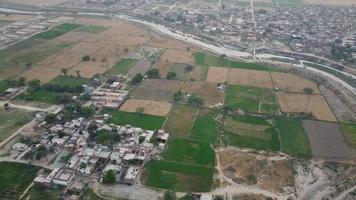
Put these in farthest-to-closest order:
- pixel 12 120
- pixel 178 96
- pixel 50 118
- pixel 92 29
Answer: pixel 92 29 → pixel 178 96 → pixel 12 120 → pixel 50 118

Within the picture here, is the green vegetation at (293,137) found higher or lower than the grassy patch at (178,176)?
higher

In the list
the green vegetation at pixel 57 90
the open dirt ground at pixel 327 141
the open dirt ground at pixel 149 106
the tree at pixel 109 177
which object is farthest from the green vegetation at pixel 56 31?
the open dirt ground at pixel 327 141

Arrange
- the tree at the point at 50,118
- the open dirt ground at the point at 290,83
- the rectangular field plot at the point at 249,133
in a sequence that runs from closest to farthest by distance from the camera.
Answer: the rectangular field plot at the point at 249,133 → the tree at the point at 50,118 → the open dirt ground at the point at 290,83

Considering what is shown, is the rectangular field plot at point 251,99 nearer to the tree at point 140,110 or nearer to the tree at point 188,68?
the tree at point 188,68

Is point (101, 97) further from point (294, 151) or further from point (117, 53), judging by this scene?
point (294, 151)

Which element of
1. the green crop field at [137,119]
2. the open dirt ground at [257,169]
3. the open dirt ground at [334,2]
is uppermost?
the open dirt ground at [334,2]

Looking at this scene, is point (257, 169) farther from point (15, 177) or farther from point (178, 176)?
point (15, 177)

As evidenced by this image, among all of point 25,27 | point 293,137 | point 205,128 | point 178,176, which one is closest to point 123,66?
point 205,128
